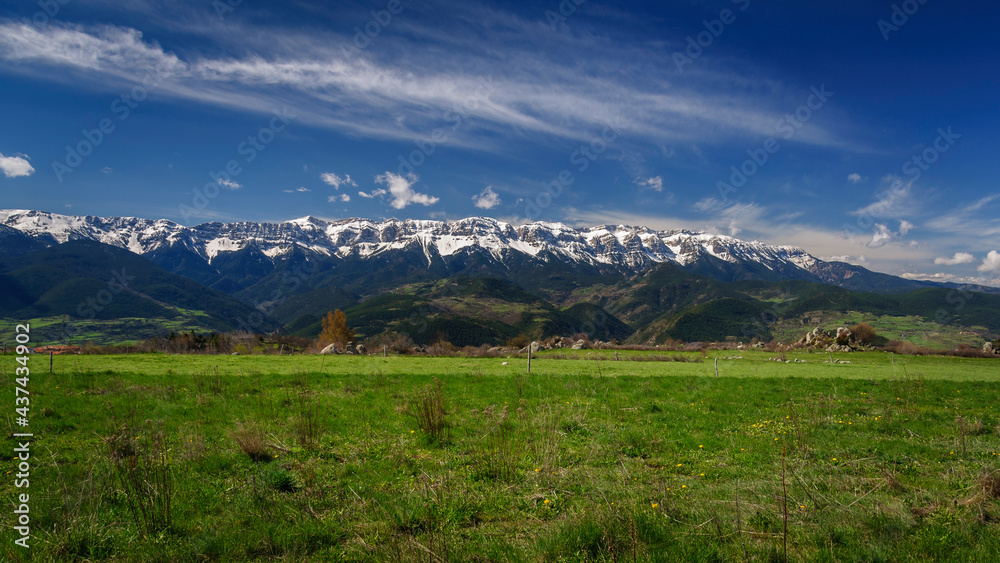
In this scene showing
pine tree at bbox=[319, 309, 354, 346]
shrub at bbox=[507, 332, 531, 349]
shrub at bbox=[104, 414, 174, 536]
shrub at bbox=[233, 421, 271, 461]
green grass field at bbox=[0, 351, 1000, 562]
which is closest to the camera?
green grass field at bbox=[0, 351, 1000, 562]

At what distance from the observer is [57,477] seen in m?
7.48

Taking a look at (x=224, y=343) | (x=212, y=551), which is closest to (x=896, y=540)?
(x=212, y=551)

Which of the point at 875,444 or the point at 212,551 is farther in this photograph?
the point at 875,444

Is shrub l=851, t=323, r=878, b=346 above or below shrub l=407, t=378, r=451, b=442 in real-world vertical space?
below

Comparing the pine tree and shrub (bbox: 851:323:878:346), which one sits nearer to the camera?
shrub (bbox: 851:323:878:346)

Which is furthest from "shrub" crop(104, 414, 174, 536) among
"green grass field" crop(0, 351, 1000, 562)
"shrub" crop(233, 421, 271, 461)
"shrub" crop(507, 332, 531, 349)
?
"shrub" crop(507, 332, 531, 349)

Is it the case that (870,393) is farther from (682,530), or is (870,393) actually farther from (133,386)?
(133,386)

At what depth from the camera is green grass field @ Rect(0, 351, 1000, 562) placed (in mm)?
5371

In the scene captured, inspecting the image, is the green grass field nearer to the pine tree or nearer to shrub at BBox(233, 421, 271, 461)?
shrub at BBox(233, 421, 271, 461)

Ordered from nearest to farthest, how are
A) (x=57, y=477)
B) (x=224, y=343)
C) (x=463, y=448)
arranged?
(x=57, y=477) → (x=463, y=448) → (x=224, y=343)

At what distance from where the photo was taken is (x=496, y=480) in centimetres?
802

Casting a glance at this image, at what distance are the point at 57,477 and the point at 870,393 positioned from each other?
26.8 metres

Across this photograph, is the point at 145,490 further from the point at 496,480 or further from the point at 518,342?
the point at 518,342

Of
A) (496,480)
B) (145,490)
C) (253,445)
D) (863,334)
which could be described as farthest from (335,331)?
(863,334)
